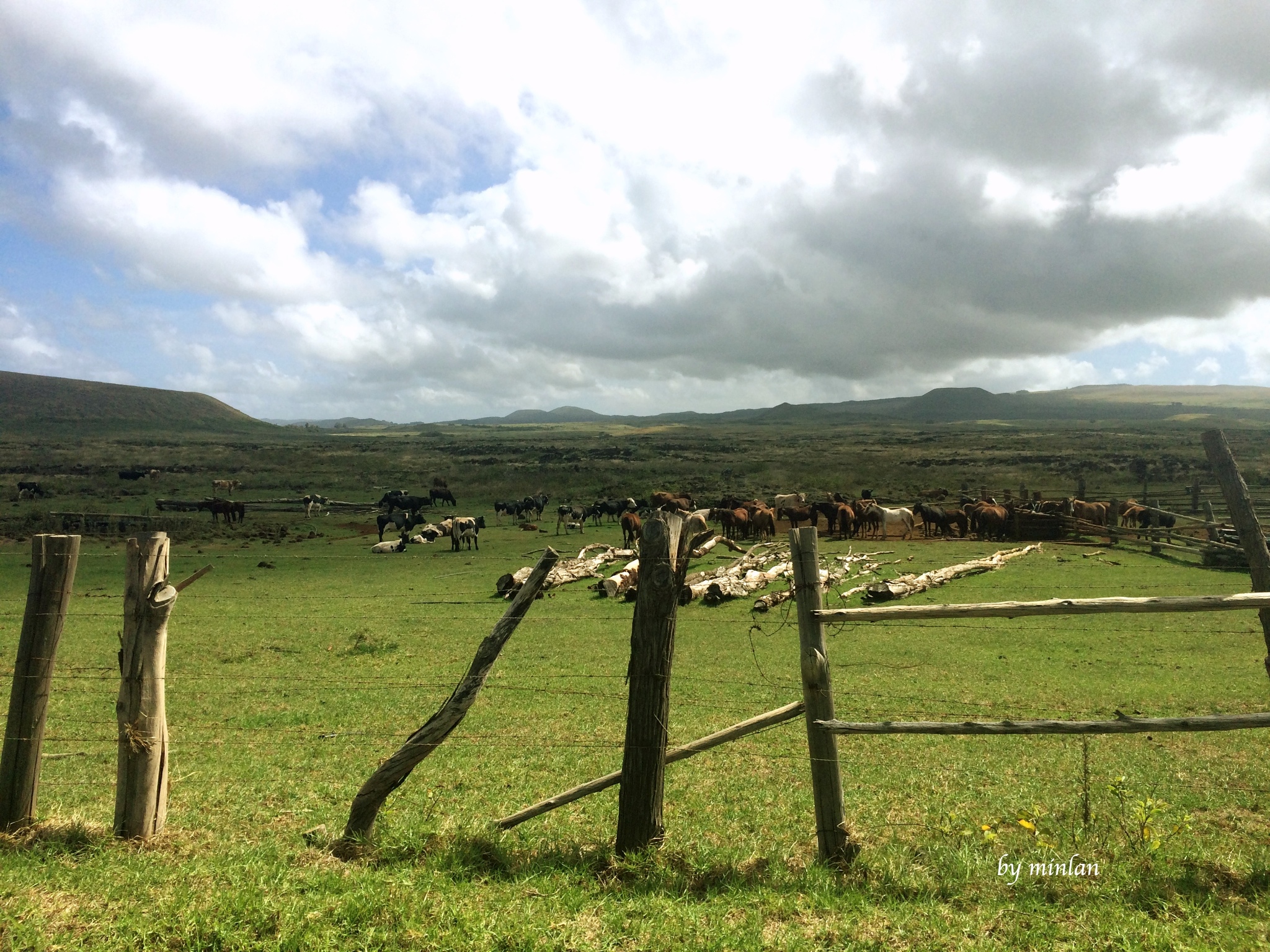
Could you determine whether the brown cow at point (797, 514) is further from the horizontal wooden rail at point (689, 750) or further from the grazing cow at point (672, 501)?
the horizontal wooden rail at point (689, 750)

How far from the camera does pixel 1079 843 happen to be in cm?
508

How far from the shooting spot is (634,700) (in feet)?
15.5

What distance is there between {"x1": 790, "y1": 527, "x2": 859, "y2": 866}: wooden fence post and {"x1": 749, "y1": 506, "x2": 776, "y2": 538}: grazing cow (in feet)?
97.4

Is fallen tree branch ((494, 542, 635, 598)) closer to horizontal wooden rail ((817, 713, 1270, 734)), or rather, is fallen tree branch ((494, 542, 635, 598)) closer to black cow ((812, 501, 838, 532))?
black cow ((812, 501, 838, 532))

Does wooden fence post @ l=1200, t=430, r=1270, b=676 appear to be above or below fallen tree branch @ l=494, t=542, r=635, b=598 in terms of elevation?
above

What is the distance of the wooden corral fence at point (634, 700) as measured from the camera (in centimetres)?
459

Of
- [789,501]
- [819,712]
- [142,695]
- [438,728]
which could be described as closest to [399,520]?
[789,501]

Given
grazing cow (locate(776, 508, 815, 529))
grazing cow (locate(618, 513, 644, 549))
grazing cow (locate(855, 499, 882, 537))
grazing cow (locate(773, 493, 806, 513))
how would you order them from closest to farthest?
grazing cow (locate(618, 513, 644, 549))
grazing cow (locate(855, 499, 882, 537))
grazing cow (locate(776, 508, 815, 529))
grazing cow (locate(773, 493, 806, 513))

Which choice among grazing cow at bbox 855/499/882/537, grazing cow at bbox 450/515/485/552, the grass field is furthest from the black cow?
the grass field

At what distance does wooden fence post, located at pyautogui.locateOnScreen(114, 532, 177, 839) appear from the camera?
4973 mm

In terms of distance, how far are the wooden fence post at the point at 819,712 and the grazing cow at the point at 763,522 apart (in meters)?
29.7

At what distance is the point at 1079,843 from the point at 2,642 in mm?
17761

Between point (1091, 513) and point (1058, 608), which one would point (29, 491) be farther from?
point (1091, 513)

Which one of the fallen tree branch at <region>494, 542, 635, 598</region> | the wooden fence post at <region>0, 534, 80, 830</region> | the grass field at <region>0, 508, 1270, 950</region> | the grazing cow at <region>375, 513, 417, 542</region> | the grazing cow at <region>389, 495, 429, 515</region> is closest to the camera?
the grass field at <region>0, 508, 1270, 950</region>
